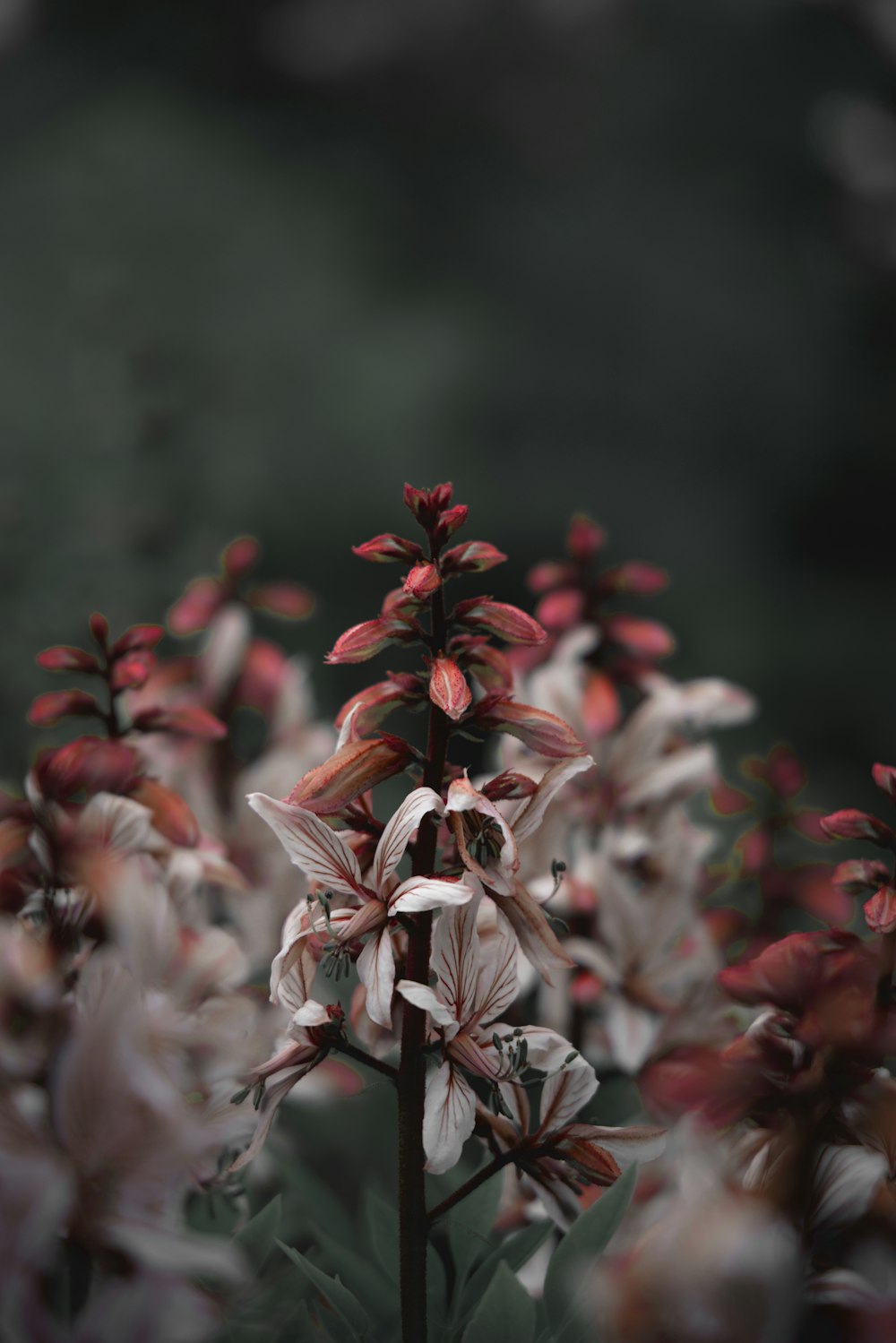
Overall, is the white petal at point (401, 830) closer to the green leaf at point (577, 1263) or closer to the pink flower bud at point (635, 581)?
the green leaf at point (577, 1263)

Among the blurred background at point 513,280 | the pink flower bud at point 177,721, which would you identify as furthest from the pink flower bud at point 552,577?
the blurred background at point 513,280

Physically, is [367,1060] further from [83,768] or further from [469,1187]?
[83,768]

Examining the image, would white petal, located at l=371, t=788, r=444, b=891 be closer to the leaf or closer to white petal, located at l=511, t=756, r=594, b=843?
white petal, located at l=511, t=756, r=594, b=843

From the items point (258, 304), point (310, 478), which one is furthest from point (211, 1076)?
point (258, 304)

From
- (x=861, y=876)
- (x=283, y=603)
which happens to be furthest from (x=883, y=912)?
(x=283, y=603)

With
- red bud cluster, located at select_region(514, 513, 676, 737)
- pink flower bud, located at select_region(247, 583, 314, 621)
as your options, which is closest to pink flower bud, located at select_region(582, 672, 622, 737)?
red bud cluster, located at select_region(514, 513, 676, 737)

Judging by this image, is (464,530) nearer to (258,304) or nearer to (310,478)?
(310,478)
